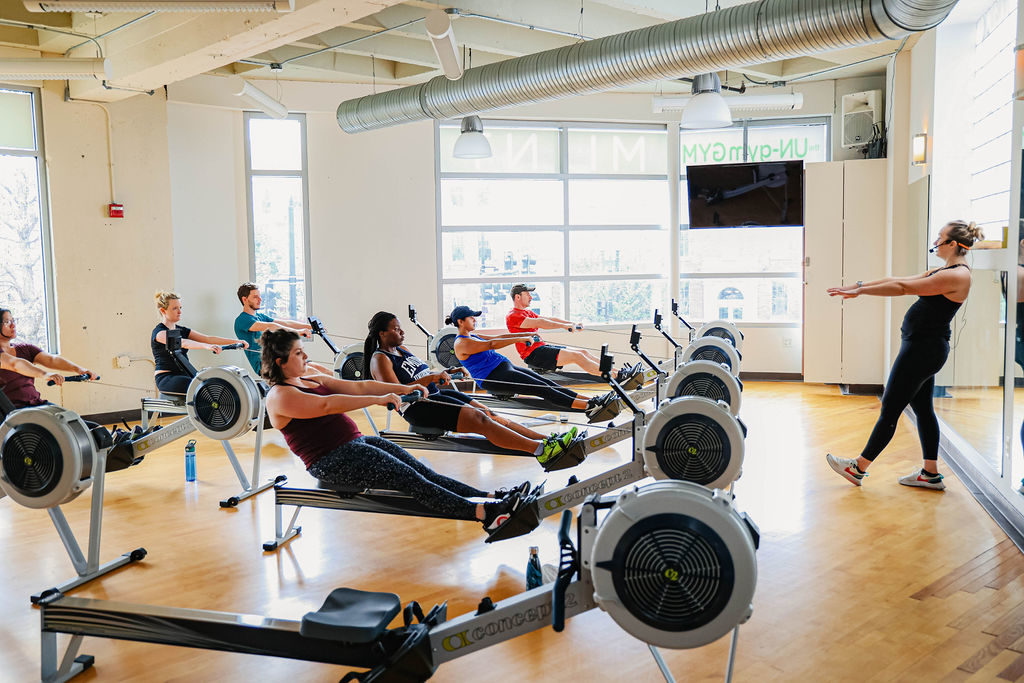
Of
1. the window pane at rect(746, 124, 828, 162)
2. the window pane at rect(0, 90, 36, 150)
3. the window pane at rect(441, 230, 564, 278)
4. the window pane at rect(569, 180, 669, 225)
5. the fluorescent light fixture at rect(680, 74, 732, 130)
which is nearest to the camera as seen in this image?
the fluorescent light fixture at rect(680, 74, 732, 130)

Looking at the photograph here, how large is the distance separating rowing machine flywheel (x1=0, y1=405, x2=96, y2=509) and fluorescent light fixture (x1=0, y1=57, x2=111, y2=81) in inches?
125

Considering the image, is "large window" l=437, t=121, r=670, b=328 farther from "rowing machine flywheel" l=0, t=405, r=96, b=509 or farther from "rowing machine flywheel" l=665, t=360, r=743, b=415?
"rowing machine flywheel" l=0, t=405, r=96, b=509

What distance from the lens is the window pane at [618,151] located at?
889cm

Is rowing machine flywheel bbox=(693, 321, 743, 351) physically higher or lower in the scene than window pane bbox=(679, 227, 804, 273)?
lower

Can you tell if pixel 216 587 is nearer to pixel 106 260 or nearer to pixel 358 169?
pixel 106 260

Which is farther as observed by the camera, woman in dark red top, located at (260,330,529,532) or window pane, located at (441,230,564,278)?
window pane, located at (441,230,564,278)

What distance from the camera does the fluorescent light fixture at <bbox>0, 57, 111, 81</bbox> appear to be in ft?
18.0

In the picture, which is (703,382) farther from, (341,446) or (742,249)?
(742,249)

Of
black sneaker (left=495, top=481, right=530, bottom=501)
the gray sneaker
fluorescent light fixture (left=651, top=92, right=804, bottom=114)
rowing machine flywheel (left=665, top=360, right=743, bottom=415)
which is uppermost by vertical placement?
fluorescent light fixture (left=651, top=92, right=804, bottom=114)

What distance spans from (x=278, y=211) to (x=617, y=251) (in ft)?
11.7

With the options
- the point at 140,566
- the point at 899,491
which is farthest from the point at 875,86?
the point at 140,566

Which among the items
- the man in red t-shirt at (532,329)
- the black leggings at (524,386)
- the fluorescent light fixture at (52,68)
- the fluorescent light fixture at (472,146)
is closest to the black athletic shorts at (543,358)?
the man in red t-shirt at (532,329)

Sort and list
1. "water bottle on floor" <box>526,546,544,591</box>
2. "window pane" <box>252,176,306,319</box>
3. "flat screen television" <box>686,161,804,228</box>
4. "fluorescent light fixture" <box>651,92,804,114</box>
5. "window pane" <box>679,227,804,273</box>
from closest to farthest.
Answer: "water bottle on floor" <box>526,546,544,591</box>
"fluorescent light fixture" <box>651,92,804,114</box>
"window pane" <box>252,176,306,319</box>
"flat screen television" <box>686,161,804,228</box>
"window pane" <box>679,227,804,273</box>

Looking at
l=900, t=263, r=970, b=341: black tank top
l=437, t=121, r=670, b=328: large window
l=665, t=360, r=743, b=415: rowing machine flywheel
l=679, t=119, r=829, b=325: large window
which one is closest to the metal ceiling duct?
l=900, t=263, r=970, b=341: black tank top
